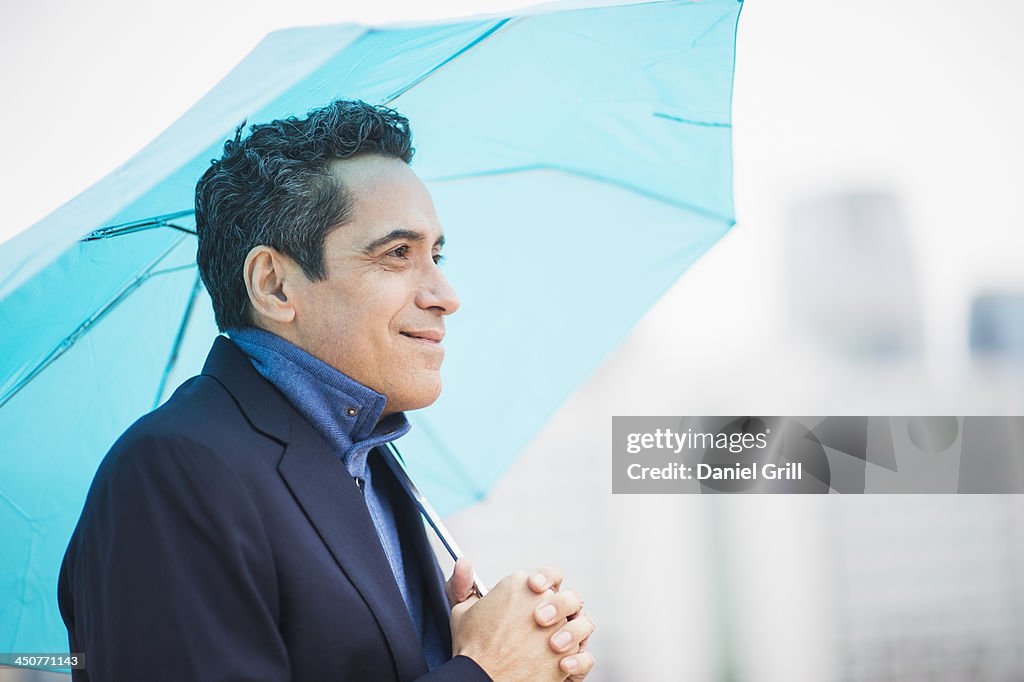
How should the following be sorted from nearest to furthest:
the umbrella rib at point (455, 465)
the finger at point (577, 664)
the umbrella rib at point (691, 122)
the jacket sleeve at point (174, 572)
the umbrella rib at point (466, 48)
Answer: the jacket sleeve at point (174, 572), the finger at point (577, 664), the umbrella rib at point (466, 48), the umbrella rib at point (691, 122), the umbrella rib at point (455, 465)

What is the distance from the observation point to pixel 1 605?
5.35 ft

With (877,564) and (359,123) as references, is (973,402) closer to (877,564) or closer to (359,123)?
(877,564)

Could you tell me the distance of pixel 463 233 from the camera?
6.70 feet

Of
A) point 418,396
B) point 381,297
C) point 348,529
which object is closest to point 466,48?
point 381,297

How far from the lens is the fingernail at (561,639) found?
1.26 m

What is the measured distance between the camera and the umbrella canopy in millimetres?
1498

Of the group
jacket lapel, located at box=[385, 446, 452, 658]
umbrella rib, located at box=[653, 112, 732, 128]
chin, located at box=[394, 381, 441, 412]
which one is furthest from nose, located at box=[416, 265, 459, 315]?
umbrella rib, located at box=[653, 112, 732, 128]

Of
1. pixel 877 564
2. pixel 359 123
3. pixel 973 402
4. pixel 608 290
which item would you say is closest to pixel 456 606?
pixel 359 123

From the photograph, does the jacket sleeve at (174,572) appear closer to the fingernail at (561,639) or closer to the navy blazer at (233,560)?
the navy blazer at (233,560)

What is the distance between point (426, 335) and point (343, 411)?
0.20 meters

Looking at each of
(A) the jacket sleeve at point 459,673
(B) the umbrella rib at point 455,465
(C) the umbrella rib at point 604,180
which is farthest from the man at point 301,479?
(B) the umbrella rib at point 455,465

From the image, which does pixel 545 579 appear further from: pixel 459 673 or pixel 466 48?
pixel 466 48

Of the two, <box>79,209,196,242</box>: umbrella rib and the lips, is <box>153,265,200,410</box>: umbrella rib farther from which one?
the lips

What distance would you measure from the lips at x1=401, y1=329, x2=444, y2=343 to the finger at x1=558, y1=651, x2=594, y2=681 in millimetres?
550
